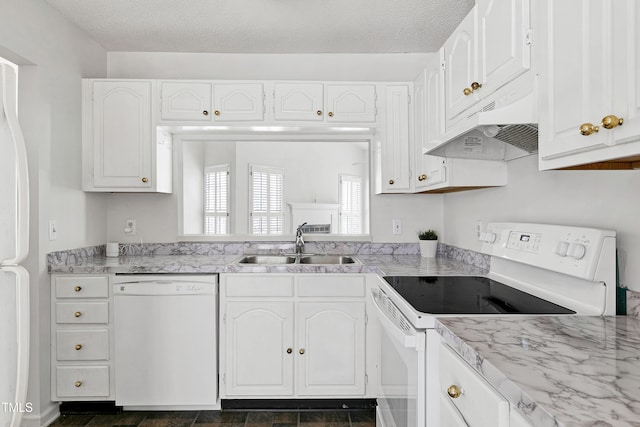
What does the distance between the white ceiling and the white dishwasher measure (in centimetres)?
163

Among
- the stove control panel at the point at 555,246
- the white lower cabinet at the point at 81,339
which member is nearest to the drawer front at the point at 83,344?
the white lower cabinet at the point at 81,339

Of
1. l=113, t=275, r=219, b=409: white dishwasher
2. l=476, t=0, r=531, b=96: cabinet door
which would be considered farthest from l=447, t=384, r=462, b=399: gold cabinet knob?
l=113, t=275, r=219, b=409: white dishwasher

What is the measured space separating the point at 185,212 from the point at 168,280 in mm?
791

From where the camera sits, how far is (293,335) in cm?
231

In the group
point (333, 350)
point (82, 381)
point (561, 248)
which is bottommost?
point (82, 381)

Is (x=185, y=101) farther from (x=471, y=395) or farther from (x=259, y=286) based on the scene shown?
(x=471, y=395)

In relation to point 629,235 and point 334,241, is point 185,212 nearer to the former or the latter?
point 334,241

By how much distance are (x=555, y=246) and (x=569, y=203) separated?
224 millimetres

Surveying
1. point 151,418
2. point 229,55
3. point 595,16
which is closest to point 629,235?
point 595,16

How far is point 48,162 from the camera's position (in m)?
2.23

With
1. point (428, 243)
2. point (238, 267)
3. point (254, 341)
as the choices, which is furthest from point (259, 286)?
point (428, 243)

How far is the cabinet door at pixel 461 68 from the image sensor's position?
61.6 inches

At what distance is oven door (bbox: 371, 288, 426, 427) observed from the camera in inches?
49.6

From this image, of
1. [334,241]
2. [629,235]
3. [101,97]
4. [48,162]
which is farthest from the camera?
[334,241]
